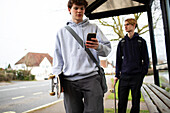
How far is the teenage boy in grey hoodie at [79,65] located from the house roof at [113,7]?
288 cm

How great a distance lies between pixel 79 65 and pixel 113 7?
374cm

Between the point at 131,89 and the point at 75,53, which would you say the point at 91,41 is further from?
the point at 131,89

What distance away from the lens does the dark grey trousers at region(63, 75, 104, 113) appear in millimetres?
1448

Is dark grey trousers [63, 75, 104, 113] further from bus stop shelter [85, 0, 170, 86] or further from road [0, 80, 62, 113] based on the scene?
bus stop shelter [85, 0, 170, 86]

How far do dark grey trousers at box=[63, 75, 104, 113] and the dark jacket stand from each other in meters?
1.16

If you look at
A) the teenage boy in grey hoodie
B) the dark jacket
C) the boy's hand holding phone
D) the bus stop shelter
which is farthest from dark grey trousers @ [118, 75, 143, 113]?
the bus stop shelter

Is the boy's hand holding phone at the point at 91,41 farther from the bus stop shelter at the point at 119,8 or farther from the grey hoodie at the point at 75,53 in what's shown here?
the bus stop shelter at the point at 119,8

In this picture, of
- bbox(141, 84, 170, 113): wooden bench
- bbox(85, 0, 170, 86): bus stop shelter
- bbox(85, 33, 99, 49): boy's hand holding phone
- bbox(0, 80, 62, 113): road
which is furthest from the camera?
bbox(85, 0, 170, 86): bus stop shelter

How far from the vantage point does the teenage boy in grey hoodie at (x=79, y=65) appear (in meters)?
1.46

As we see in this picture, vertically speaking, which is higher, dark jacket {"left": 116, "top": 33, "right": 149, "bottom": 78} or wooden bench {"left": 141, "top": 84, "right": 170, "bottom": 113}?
dark jacket {"left": 116, "top": 33, "right": 149, "bottom": 78}

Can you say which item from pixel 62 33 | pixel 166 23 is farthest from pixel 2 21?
pixel 166 23

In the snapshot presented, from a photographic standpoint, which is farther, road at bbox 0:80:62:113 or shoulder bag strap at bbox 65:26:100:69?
road at bbox 0:80:62:113

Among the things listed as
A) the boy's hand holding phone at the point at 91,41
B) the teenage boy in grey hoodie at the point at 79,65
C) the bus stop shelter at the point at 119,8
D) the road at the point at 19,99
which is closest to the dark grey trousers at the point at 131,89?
the teenage boy in grey hoodie at the point at 79,65

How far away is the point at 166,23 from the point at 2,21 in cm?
420
